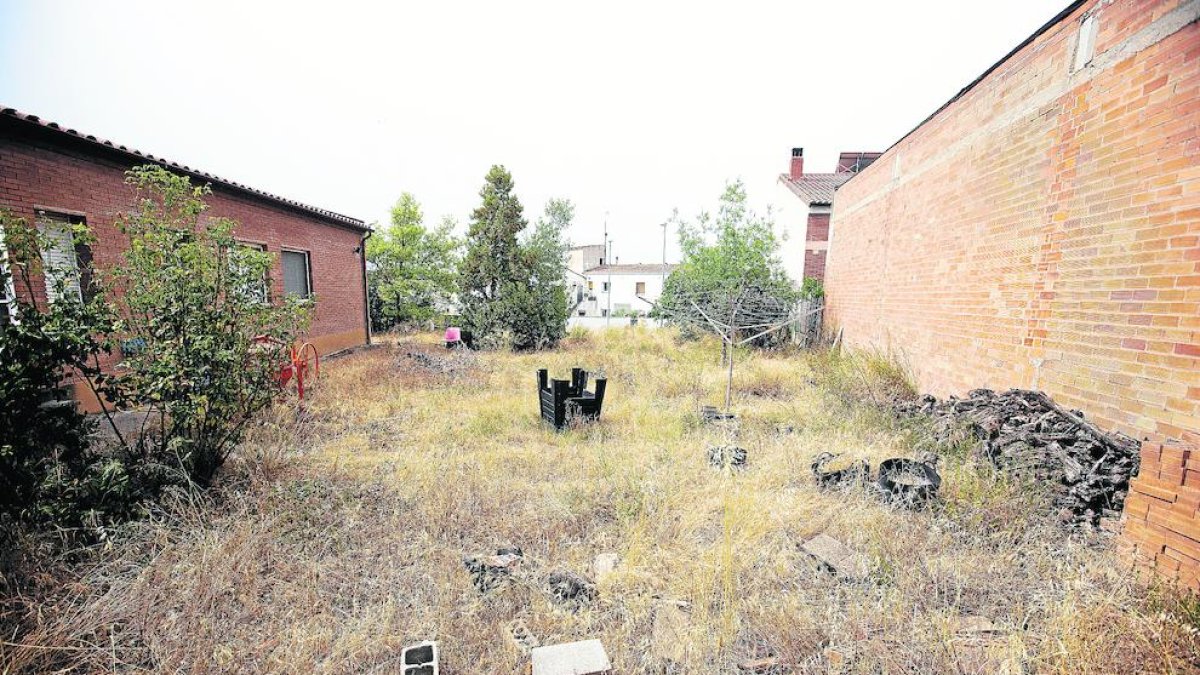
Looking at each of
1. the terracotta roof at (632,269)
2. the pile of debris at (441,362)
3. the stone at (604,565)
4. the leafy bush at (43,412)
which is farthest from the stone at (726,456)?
the terracotta roof at (632,269)

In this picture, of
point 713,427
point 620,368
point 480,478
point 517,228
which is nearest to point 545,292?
point 517,228

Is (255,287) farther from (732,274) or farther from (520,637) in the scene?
(732,274)

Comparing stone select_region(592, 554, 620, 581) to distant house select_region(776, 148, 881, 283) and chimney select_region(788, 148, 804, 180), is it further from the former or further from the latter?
chimney select_region(788, 148, 804, 180)

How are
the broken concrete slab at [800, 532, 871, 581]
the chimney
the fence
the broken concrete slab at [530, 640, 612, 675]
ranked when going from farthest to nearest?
the chimney → the fence → the broken concrete slab at [800, 532, 871, 581] → the broken concrete slab at [530, 640, 612, 675]

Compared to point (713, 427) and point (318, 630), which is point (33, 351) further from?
point (713, 427)

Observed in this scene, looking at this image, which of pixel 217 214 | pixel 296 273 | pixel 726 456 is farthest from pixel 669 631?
pixel 296 273

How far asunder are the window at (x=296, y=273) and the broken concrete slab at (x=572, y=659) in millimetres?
10730

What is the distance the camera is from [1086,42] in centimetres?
374

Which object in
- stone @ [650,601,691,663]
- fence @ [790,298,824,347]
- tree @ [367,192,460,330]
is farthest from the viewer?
tree @ [367,192,460,330]

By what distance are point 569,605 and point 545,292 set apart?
12184 millimetres

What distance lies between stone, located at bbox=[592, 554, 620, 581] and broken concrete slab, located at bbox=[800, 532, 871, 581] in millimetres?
1294

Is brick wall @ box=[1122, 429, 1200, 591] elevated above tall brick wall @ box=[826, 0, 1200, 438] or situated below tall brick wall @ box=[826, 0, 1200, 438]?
below

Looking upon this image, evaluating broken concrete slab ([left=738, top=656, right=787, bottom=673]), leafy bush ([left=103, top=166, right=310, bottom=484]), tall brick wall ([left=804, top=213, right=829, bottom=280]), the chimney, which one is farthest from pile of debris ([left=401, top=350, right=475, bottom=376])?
the chimney

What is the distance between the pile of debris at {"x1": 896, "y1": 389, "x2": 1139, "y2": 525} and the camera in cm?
309
